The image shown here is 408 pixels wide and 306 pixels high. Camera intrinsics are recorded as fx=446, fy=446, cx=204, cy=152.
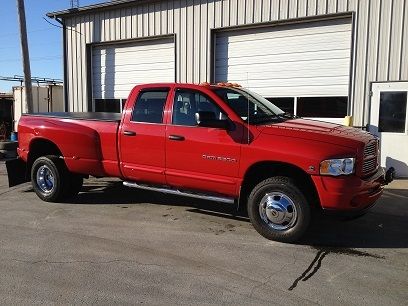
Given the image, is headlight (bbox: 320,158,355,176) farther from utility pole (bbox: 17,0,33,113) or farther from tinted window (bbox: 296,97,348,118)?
utility pole (bbox: 17,0,33,113)

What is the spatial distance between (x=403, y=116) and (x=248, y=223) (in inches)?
211

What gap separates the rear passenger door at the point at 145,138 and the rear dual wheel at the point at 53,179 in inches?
55.0

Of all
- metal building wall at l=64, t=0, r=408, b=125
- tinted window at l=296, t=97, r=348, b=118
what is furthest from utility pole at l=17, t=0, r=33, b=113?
tinted window at l=296, t=97, r=348, b=118

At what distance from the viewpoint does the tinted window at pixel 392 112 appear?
978 cm

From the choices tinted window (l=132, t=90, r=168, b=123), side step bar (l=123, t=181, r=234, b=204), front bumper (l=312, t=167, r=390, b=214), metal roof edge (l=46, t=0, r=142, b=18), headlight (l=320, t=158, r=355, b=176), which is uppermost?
metal roof edge (l=46, t=0, r=142, b=18)

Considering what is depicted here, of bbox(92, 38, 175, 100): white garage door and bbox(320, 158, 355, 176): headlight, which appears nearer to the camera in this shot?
bbox(320, 158, 355, 176): headlight

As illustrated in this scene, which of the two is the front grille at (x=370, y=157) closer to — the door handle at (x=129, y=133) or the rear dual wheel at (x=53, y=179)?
the door handle at (x=129, y=133)

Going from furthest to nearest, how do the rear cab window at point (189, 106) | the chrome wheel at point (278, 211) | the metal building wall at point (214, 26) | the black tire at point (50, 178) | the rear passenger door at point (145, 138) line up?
the metal building wall at point (214, 26), the black tire at point (50, 178), the rear passenger door at point (145, 138), the rear cab window at point (189, 106), the chrome wheel at point (278, 211)

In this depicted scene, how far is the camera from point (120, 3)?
13.6m

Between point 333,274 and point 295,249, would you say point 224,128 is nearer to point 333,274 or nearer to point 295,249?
point 295,249

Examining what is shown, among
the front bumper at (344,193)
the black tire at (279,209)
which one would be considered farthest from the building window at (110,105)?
the front bumper at (344,193)

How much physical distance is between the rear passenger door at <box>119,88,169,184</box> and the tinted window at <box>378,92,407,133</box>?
5648 mm

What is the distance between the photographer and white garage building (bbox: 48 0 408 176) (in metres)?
9.86

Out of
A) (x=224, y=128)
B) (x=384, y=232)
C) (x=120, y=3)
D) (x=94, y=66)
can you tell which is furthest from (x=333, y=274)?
(x=94, y=66)
